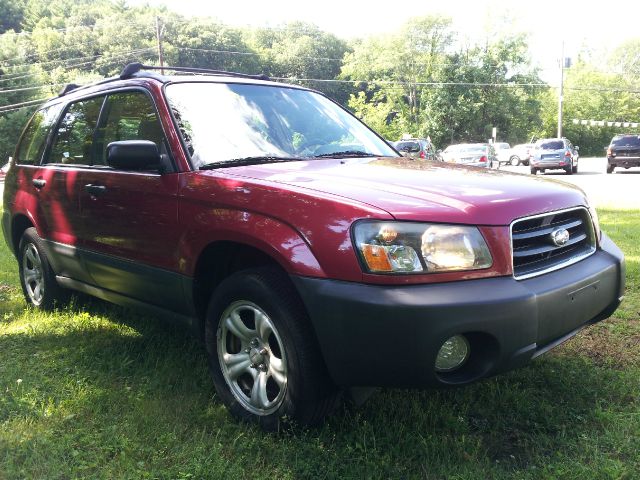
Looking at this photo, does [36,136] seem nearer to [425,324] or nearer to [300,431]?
[300,431]

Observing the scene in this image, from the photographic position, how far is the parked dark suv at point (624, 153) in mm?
23750

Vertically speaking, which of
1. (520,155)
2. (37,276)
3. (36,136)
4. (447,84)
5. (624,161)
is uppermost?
(447,84)

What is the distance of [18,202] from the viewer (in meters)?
4.63

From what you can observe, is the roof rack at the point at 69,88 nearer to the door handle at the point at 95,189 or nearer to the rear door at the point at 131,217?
the rear door at the point at 131,217

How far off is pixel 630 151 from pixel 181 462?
2573cm

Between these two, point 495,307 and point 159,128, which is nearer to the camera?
point 495,307

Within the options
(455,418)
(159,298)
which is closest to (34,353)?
(159,298)

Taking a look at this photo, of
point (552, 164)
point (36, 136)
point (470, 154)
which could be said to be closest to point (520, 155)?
point (552, 164)

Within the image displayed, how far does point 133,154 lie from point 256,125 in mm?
775

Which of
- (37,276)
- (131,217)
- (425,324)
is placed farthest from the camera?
(37,276)

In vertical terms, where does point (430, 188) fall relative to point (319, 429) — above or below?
above

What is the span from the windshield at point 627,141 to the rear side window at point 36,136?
24.6 metres

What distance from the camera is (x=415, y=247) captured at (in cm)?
221

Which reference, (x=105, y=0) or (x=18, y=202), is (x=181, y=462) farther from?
(x=105, y=0)
